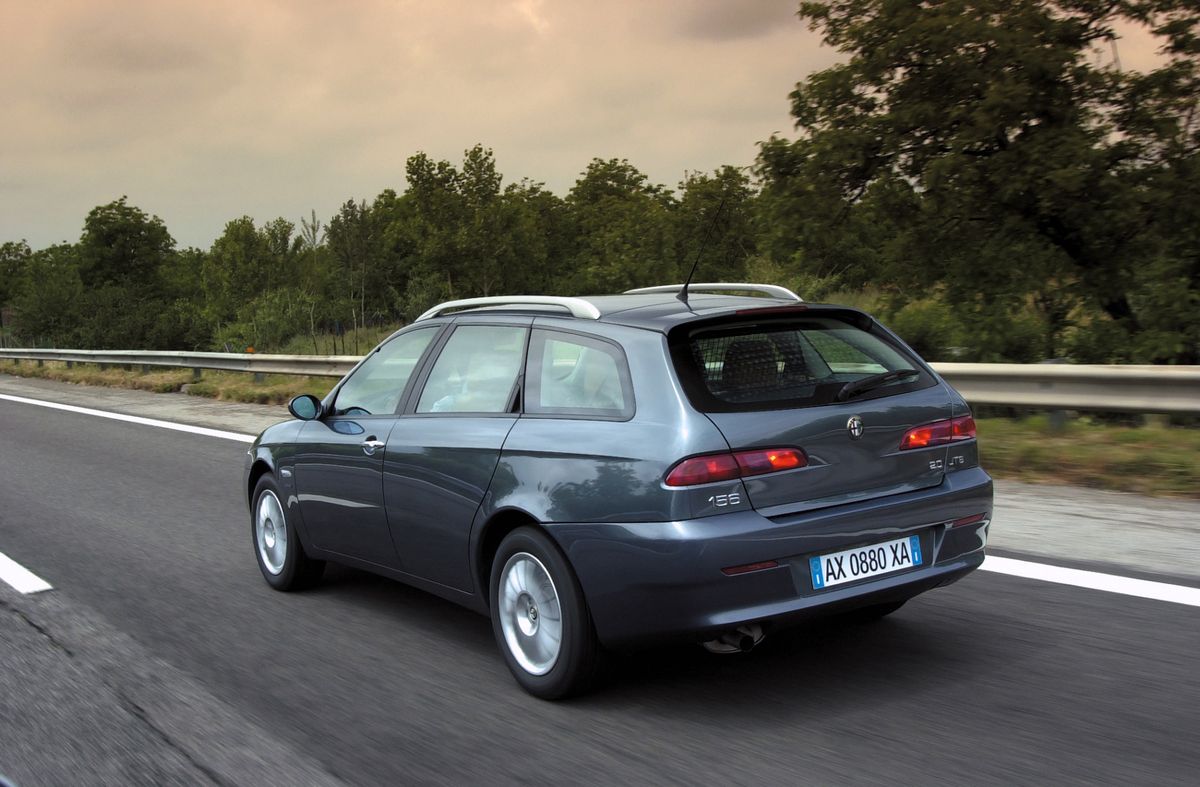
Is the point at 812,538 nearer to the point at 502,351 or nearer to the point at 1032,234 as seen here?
the point at 502,351

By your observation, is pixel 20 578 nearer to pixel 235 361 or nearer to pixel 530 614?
pixel 530 614

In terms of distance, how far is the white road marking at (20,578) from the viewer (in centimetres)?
622

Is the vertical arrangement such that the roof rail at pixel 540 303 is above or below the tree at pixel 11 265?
below

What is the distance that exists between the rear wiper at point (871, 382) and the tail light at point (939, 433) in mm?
211

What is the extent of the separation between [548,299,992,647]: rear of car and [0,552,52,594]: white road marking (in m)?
3.66

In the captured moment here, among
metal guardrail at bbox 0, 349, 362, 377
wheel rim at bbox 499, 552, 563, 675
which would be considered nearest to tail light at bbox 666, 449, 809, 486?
wheel rim at bbox 499, 552, 563, 675

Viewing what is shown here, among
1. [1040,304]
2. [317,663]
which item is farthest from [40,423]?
[1040,304]

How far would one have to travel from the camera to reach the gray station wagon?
378cm

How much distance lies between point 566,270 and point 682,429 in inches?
3151

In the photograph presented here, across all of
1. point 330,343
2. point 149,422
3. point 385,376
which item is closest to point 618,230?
point 330,343

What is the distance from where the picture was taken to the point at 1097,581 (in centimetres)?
538

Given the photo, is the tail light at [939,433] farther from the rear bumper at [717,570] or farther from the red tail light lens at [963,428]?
the rear bumper at [717,570]

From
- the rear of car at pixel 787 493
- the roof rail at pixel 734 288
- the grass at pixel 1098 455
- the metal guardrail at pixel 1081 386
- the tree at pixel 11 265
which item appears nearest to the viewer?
the rear of car at pixel 787 493

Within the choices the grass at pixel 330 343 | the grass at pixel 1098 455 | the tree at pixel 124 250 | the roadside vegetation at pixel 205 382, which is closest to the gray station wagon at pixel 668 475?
the grass at pixel 1098 455
